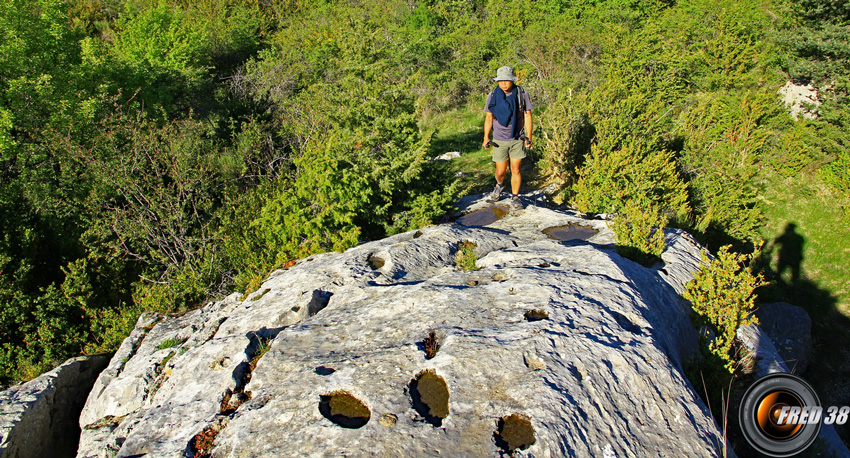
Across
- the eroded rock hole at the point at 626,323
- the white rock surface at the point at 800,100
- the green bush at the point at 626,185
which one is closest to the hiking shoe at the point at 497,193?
the green bush at the point at 626,185

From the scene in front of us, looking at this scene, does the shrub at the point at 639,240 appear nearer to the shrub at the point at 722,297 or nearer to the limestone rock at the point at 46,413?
the shrub at the point at 722,297

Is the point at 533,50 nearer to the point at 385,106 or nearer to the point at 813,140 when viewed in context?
the point at 813,140

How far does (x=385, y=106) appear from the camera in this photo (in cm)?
816

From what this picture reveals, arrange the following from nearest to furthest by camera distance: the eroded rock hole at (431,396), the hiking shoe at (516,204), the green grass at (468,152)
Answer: the eroded rock hole at (431,396) < the hiking shoe at (516,204) < the green grass at (468,152)

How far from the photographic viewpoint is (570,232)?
7.15 metres

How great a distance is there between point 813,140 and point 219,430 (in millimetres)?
15173

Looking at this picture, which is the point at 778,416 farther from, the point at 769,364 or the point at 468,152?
the point at 468,152

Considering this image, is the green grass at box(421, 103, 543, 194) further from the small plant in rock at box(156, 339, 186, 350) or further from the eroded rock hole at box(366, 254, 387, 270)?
the small plant in rock at box(156, 339, 186, 350)

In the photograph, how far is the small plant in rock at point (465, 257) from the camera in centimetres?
592

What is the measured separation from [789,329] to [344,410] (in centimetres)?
884

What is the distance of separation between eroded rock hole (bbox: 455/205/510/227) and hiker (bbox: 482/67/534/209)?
0.28m

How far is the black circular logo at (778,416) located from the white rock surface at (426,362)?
699 millimetres

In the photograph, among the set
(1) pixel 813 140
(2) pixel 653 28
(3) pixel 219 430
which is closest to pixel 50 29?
(3) pixel 219 430

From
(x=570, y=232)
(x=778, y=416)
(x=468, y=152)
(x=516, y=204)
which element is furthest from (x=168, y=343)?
(x=468, y=152)
